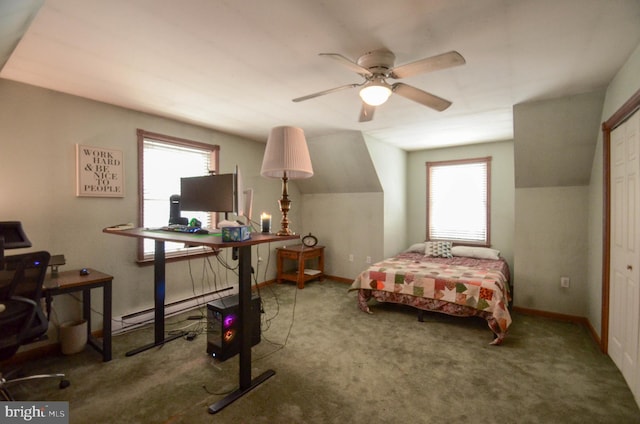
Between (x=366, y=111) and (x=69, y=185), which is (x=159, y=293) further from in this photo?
(x=366, y=111)

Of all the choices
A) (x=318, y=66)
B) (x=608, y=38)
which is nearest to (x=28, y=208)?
(x=318, y=66)

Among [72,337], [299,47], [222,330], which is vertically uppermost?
[299,47]

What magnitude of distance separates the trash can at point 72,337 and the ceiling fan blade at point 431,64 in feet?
10.9

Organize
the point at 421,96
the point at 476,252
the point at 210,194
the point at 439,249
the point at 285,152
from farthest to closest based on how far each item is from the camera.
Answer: the point at 439,249 → the point at 476,252 → the point at 210,194 → the point at 421,96 → the point at 285,152

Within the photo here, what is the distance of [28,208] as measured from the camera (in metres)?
2.56

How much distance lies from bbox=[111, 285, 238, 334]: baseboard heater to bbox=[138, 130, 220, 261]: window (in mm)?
588

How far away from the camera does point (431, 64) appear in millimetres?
1745

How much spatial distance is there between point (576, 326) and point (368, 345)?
95.1 inches

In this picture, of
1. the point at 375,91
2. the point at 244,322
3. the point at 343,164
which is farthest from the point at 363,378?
the point at 343,164

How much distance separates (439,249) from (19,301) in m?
4.58

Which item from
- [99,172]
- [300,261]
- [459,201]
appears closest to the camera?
[99,172]

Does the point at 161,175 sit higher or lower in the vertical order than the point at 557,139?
lower

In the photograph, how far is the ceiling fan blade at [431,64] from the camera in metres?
1.63

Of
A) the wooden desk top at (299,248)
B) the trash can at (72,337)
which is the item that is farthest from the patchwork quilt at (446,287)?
the trash can at (72,337)
